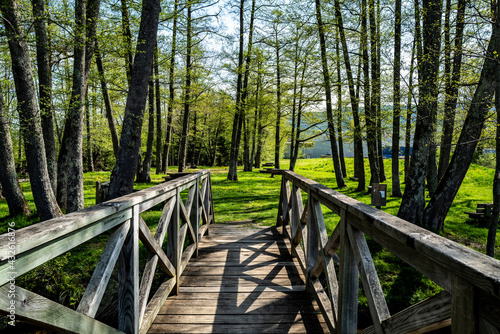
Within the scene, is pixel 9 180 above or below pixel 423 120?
below

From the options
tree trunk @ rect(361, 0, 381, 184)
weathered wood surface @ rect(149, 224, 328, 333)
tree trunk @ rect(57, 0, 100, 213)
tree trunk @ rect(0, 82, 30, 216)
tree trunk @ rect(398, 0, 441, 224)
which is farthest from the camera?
tree trunk @ rect(361, 0, 381, 184)

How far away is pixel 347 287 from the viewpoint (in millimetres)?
2008

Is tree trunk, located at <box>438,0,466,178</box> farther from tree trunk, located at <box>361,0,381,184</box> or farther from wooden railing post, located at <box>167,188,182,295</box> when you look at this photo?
wooden railing post, located at <box>167,188,182,295</box>

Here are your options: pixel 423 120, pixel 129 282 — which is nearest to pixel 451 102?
pixel 423 120

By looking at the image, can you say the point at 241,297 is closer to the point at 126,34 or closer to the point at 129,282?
the point at 129,282

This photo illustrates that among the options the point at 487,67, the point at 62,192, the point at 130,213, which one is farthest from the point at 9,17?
the point at 487,67

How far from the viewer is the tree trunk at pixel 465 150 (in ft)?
15.3

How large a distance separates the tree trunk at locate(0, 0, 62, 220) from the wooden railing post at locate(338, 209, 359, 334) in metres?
5.19

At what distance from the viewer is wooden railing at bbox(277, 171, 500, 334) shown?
0.89 metres

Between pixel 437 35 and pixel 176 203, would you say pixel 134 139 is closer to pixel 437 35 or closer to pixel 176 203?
pixel 176 203

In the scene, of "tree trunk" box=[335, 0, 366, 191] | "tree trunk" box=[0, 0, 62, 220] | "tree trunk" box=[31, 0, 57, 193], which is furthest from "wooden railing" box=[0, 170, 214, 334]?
"tree trunk" box=[335, 0, 366, 191]

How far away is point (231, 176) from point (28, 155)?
1053 centimetres

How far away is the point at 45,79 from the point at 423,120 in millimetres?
7650

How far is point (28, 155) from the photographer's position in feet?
15.8
